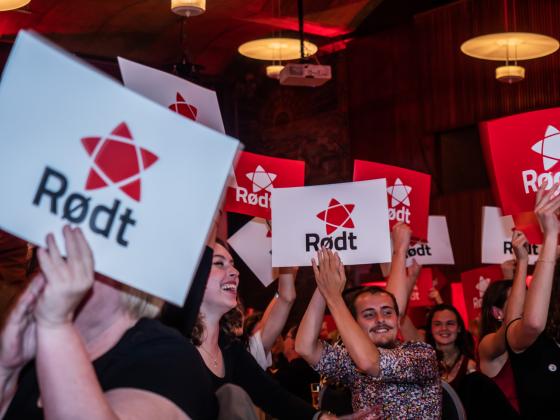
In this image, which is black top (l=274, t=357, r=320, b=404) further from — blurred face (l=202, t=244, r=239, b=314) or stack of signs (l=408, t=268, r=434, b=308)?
blurred face (l=202, t=244, r=239, b=314)

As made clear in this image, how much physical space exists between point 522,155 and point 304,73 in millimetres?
4994

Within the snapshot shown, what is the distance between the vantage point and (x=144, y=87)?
12.2 feet

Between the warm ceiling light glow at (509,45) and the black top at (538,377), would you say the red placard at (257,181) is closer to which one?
the black top at (538,377)

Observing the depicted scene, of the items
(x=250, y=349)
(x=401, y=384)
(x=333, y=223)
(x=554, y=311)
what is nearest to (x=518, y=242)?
(x=554, y=311)

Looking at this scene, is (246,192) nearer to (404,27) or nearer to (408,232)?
(408,232)

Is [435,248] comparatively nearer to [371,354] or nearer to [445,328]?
[445,328]

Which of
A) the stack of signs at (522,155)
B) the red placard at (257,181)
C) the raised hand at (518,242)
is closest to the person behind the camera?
the stack of signs at (522,155)

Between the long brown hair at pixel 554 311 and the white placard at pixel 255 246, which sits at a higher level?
the white placard at pixel 255 246

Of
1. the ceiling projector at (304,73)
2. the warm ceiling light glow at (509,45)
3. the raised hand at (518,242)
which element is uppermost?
the warm ceiling light glow at (509,45)

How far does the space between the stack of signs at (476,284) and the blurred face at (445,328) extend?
2.43ft

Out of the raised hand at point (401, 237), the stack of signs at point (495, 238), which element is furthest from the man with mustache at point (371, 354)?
the stack of signs at point (495, 238)

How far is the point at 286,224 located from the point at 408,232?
770 millimetres

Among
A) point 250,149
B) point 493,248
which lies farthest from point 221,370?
point 250,149

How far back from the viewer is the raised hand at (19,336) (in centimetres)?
183
